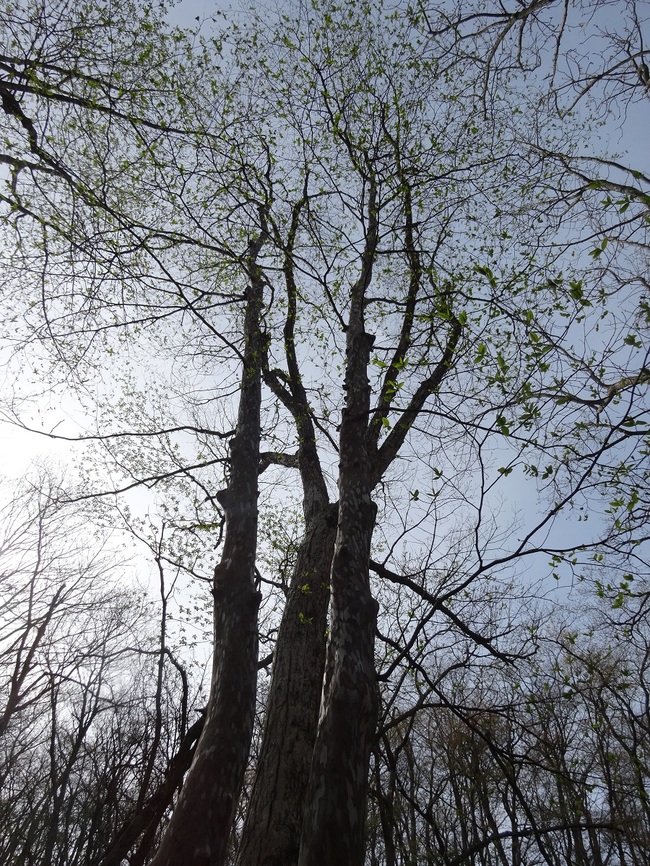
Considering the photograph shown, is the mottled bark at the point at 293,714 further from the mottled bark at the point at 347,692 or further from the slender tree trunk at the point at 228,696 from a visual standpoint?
the mottled bark at the point at 347,692

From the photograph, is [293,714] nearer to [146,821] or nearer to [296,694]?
[296,694]

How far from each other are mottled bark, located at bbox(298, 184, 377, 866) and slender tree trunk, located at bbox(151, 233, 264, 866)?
0.81 meters

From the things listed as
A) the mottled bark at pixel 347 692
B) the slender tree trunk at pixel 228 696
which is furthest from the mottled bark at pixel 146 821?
the mottled bark at pixel 347 692

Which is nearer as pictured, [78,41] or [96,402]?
[78,41]

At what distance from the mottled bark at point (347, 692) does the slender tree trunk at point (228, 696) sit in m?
0.81

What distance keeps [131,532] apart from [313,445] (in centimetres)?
296

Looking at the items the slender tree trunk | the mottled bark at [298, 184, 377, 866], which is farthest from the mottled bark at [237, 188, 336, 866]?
the mottled bark at [298, 184, 377, 866]

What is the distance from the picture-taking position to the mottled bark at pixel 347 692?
7.04 ft

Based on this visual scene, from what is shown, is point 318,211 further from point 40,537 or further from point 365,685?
point 40,537

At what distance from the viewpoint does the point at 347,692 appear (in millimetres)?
2652

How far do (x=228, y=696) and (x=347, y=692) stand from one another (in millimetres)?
1070

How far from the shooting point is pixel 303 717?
3771 millimetres

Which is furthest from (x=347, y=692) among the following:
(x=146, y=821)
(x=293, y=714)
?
(x=146, y=821)

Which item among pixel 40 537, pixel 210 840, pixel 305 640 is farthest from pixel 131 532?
pixel 40 537
